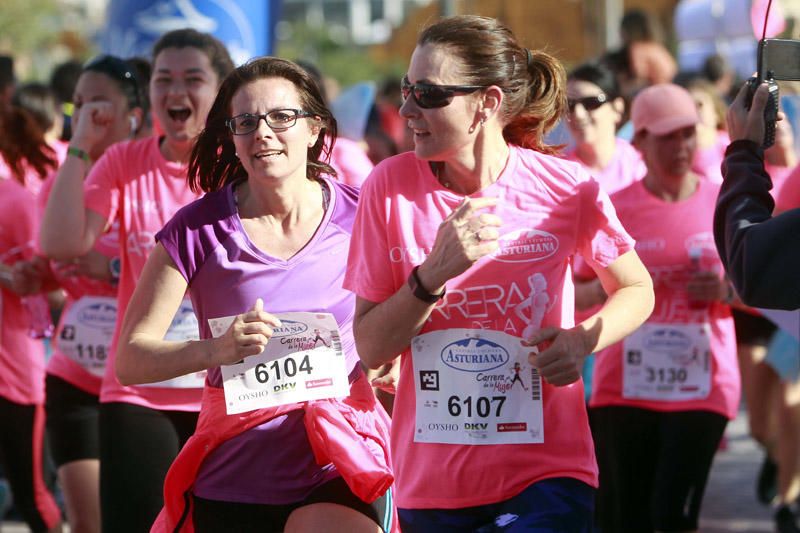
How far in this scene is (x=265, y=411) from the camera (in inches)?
152

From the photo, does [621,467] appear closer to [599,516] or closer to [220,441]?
[599,516]

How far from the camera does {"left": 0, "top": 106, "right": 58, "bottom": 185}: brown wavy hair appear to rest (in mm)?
6820

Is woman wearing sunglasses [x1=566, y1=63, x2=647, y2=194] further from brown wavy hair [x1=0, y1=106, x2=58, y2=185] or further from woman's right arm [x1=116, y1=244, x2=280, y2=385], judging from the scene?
woman's right arm [x1=116, y1=244, x2=280, y2=385]

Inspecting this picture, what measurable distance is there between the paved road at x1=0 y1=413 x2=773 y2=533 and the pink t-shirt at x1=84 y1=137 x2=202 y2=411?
3.68 metres

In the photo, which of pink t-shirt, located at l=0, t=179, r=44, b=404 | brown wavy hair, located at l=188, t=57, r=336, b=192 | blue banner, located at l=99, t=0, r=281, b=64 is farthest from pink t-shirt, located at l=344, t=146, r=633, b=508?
blue banner, located at l=99, t=0, r=281, b=64

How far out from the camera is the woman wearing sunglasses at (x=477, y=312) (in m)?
3.66

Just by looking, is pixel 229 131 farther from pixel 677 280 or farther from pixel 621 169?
pixel 621 169

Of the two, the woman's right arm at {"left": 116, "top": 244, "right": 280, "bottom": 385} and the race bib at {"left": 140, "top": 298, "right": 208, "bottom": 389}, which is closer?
the woman's right arm at {"left": 116, "top": 244, "right": 280, "bottom": 385}

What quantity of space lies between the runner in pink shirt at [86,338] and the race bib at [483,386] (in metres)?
2.31

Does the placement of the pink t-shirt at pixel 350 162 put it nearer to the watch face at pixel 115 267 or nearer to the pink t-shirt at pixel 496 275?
the watch face at pixel 115 267

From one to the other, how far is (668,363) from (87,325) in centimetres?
242

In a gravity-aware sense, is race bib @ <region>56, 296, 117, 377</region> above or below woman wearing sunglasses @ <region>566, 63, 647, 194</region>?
below

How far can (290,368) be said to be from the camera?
385 centimetres

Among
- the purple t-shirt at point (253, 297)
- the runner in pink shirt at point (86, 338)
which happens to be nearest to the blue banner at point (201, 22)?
the runner in pink shirt at point (86, 338)
